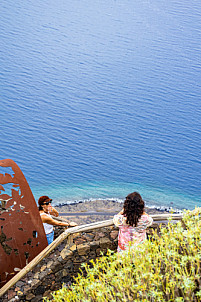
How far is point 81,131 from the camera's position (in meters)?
7.57

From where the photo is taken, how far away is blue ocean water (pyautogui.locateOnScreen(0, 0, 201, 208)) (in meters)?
7.31

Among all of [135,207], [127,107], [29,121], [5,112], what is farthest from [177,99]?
[135,207]

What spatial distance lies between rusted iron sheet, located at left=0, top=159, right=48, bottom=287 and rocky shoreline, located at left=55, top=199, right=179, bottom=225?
291cm

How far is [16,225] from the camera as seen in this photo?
139 inches

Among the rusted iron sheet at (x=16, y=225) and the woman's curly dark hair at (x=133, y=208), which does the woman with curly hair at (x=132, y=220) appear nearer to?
the woman's curly dark hair at (x=133, y=208)

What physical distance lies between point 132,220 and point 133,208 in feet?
0.39

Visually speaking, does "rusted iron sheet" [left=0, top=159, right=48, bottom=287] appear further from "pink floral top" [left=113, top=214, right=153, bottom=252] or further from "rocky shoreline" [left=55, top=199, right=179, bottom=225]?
"rocky shoreline" [left=55, top=199, right=179, bottom=225]

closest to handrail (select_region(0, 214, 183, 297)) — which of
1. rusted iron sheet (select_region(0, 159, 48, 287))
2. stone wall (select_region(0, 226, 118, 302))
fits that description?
stone wall (select_region(0, 226, 118, 302))

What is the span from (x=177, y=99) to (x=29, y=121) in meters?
3.11

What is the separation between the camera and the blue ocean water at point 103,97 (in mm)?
7309

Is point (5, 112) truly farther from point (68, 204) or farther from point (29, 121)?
point (68, 204)

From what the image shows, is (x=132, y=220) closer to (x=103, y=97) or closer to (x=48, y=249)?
(x=48, y=249)

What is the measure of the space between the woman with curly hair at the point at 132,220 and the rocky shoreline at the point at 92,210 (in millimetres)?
3187

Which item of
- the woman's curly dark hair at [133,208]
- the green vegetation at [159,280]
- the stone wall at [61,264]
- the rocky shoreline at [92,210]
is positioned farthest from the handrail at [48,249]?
the rocky shoreline at [92,210]
